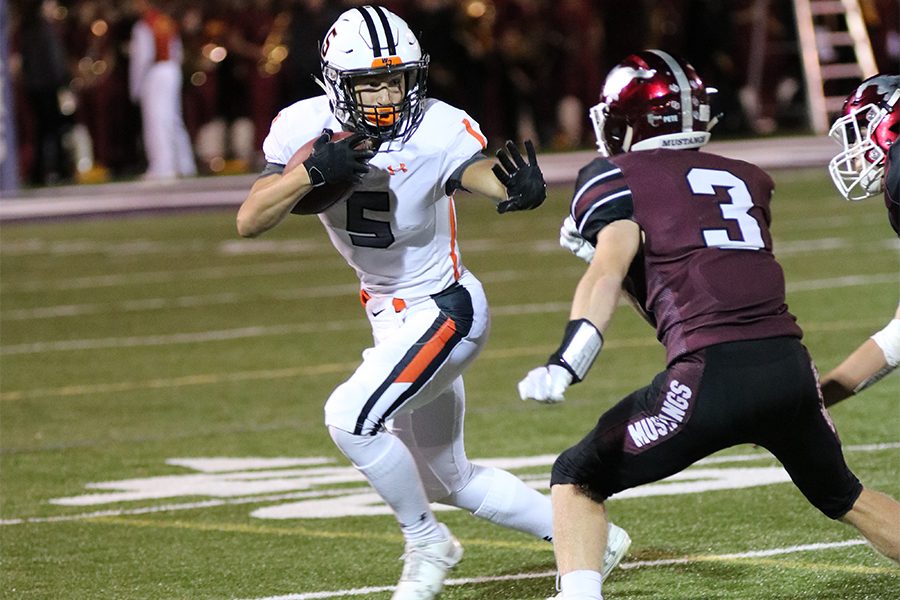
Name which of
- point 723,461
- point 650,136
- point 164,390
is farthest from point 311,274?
point 650,136

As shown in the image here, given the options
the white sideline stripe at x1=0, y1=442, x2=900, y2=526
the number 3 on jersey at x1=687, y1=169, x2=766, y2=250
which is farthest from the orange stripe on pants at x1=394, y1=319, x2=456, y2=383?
the white sideline stripe at x1=0, y1=442, x2=900, y2=526

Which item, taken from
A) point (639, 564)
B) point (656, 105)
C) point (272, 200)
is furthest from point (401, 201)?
point (639, 564)

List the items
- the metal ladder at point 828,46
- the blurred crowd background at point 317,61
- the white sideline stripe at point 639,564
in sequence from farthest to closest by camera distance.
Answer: the metal ladder at point 828,46
the blurred crowd background at point 317,61
the white sideline stripe at point 639,564

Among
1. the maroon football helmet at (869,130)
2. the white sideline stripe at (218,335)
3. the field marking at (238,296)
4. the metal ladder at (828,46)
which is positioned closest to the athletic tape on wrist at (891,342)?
the maroon football helmet at (869,130)

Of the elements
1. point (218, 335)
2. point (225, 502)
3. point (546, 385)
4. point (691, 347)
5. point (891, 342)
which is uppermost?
point (546, 385)

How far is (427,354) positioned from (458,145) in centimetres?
56

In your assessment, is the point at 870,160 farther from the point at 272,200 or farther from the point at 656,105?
the point at 272,200

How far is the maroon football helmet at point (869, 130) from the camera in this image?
428cm

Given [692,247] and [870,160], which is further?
[870,160]

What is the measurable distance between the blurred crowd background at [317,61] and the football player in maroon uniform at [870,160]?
14645 millimetres

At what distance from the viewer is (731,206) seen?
405 cm

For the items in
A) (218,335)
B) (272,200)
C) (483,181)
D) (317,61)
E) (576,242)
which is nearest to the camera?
(576,242)

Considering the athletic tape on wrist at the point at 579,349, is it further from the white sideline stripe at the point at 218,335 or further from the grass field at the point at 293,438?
the white sideline stripe at the point at 218,335

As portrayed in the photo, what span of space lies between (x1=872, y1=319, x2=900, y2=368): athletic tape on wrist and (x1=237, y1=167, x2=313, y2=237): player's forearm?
1432mm
